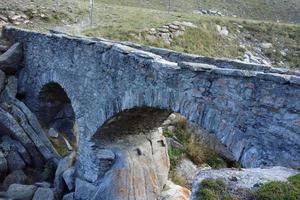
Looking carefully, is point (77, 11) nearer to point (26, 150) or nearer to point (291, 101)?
point (26, 150)

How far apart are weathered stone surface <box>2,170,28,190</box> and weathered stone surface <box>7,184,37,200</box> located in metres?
0.67

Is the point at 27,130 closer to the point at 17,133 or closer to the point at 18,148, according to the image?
the point at 17,133

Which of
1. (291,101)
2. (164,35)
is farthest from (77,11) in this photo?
(291,101)

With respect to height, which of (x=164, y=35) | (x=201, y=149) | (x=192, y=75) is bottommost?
(x=201, y=149)

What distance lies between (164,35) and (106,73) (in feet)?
39.1

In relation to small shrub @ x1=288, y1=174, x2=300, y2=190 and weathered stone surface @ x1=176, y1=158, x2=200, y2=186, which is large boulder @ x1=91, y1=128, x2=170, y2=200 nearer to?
weathered stone surface @ x1=176, y1=158, x2=200, y2=186

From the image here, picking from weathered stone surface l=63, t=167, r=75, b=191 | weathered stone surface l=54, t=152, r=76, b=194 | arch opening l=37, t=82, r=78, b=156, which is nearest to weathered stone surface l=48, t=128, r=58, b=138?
arch opening l=37, t=82, r=78, b=156

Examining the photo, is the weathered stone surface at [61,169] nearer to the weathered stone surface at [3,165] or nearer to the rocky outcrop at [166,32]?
the weathered stone surface at [3,165]

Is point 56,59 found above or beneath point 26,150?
above

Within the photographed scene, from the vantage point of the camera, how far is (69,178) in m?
14.4

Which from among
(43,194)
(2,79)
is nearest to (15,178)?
(43,194)

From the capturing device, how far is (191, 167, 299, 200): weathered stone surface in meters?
6.07

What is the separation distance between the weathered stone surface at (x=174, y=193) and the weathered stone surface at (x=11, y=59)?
26.9 ft

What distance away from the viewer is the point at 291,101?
23.8ft
